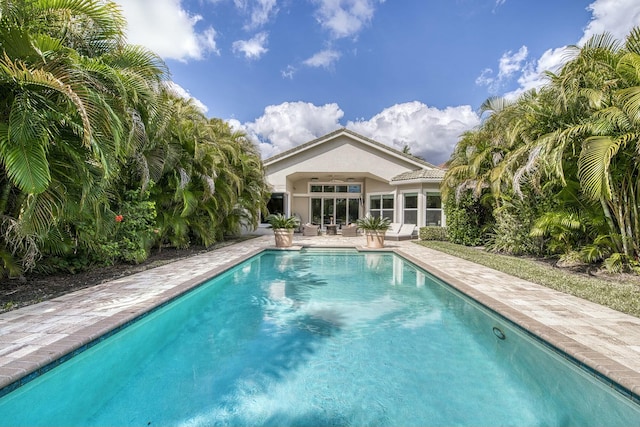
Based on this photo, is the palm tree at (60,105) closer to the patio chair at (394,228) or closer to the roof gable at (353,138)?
the roof gable at (353,138)

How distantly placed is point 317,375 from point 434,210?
1775 centimetres

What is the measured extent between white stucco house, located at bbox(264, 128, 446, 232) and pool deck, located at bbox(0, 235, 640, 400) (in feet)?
40.2

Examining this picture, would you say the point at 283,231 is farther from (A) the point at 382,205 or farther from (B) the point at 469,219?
(A) the point at 382,205

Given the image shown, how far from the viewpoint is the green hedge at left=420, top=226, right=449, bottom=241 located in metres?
18.5

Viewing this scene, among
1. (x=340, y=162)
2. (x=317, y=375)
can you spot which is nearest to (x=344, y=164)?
(x=340, y=162)

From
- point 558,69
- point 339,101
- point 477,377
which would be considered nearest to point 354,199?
point 339,101

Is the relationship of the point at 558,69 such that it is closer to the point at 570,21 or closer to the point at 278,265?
the point at 570,21

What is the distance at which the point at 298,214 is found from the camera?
84.4 ft

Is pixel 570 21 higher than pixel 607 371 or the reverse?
higher

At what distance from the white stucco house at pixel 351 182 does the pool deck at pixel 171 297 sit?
12.3m

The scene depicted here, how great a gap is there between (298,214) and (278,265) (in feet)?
45.3

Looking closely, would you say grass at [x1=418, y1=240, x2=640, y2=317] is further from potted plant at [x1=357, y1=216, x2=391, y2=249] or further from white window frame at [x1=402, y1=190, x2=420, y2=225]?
white window frame at [x1=402, y1=190, x2=420, y2=225]

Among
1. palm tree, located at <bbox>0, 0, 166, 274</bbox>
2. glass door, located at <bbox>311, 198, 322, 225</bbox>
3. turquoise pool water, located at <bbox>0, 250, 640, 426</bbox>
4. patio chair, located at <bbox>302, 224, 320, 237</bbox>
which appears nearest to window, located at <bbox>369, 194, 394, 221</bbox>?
glass door, located at <bbox>311, 198, 322, 225</bbox>

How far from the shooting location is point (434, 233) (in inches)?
734
